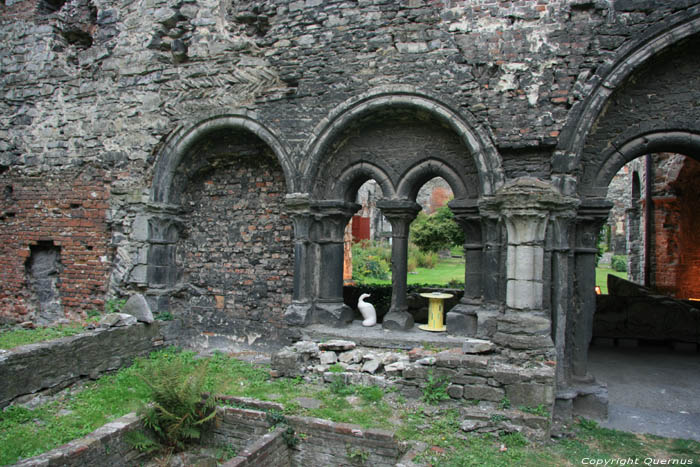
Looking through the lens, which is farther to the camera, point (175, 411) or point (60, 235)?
point (60, 235)

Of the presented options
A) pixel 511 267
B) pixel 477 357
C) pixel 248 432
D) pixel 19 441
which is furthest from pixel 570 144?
pixel 19 441

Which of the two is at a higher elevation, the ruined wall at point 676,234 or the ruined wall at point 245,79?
the ruined wall at point 245,79

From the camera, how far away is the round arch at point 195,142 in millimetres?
7480

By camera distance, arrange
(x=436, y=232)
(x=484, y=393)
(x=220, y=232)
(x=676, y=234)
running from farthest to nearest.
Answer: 1. (x=436, y=232)
2. (x=676, y=234)
3. (x=220, y=232)
4. (x=484, y=393)

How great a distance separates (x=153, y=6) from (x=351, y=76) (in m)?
4.03

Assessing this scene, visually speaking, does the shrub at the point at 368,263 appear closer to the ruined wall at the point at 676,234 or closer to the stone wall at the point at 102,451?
the ruined wall at the point at 676,234

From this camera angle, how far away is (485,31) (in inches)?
255

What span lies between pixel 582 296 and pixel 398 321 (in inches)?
103

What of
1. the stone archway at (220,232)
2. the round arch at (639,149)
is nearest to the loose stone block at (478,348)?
the round arch at (639,149)

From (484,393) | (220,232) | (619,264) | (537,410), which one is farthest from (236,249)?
(619,264)

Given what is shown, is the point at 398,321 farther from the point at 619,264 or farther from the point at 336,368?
the point at 619,264

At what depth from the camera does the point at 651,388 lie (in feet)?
23.0

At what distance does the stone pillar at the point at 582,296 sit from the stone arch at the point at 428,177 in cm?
162

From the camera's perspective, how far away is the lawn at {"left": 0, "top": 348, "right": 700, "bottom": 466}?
4.43 metres
